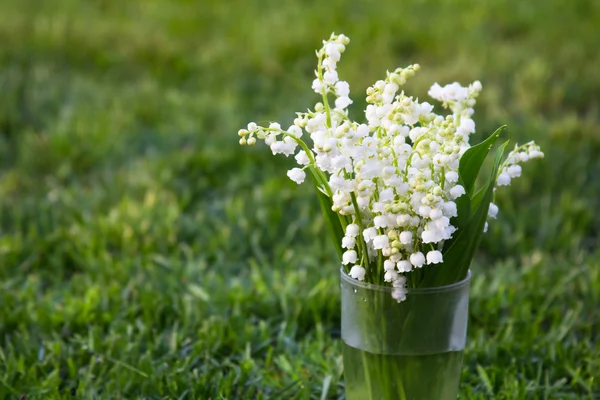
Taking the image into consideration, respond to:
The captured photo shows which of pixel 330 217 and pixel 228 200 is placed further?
pixel 228 200

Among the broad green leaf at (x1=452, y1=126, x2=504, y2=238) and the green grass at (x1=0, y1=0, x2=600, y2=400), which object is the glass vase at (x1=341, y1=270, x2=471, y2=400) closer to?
the broad green leaf at (x1=452, y1=126, x2=504, y2=238)

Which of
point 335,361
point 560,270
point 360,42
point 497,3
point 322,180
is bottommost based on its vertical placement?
point 335,361

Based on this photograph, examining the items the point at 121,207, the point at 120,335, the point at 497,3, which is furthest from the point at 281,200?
the point at 497,3

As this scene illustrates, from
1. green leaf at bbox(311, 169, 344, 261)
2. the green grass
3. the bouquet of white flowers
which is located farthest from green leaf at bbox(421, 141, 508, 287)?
the green grass

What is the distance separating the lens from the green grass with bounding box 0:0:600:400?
2111 millimetres

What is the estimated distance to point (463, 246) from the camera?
152 centimetres

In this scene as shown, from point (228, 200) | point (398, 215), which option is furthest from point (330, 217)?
point (228, 200)

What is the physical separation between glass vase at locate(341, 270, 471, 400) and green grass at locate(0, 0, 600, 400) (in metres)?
0.40

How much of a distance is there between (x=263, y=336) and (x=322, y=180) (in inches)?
31.5

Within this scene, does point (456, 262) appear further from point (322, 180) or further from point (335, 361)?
point (335, 361)

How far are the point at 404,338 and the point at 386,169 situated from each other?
1.06 feet

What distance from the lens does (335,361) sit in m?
2.09

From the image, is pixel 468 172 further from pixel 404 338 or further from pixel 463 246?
pixel 404 338

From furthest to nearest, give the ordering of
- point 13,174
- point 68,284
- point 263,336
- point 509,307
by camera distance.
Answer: point 13,174 → point 68,284 → point 509,307 → point 263,336
